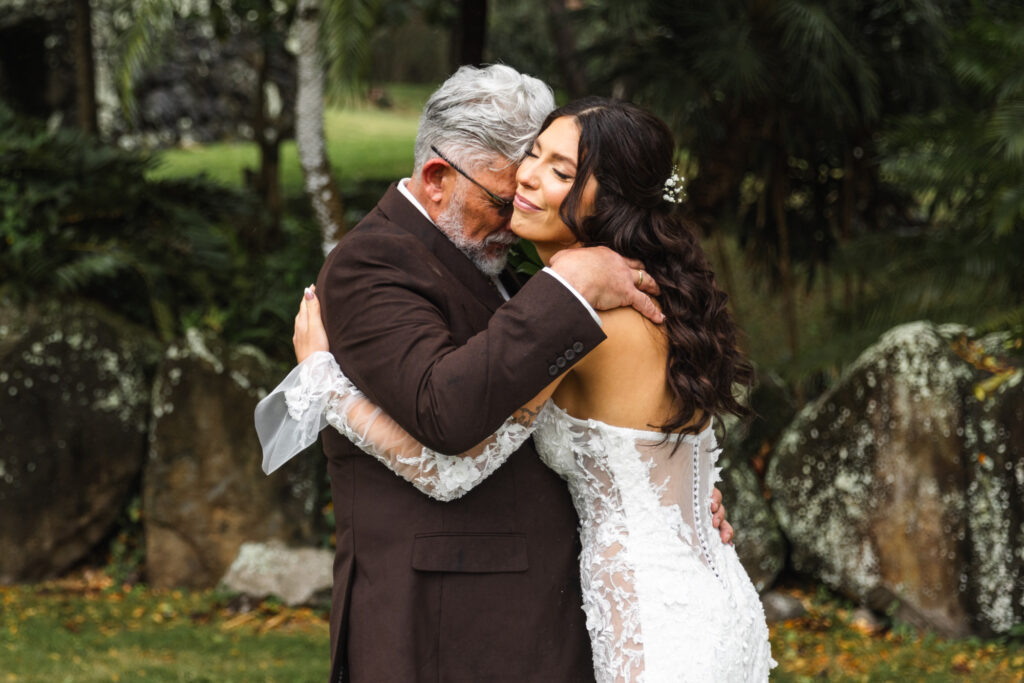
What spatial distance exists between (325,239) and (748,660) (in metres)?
4.70

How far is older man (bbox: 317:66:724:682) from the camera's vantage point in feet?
6.82

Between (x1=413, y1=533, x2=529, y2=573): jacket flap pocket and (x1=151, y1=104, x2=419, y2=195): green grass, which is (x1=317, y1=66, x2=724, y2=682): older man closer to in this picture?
(x1=413, y1=533, x2=529, y2=573): jacket flap pocket

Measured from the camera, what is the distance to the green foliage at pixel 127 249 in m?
6.64

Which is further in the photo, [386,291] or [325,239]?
[325,239]

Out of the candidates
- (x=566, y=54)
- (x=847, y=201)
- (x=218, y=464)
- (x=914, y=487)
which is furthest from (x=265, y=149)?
(x=914, y=487)

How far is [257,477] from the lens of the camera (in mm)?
6273

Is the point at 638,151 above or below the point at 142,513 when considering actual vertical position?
above

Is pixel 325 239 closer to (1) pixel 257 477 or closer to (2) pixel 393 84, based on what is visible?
(1) pixel 257 477

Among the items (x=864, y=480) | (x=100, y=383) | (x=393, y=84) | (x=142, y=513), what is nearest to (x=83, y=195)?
(x=100, y=383)

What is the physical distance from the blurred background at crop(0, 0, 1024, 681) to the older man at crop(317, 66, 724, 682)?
9.15 ft

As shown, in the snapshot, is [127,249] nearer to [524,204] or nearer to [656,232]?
[524,204]

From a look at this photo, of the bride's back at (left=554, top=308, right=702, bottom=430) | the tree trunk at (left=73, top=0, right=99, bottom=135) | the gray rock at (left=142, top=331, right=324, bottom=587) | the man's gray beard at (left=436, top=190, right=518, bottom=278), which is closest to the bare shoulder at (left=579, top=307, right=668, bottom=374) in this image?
the bride's back at (left=554, top=308, right=702, bottom=430)

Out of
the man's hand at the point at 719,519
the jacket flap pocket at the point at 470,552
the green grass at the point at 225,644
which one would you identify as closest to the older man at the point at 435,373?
the jacket flap pocket at the point at 470,552

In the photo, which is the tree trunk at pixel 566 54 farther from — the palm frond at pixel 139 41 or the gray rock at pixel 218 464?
the gray rock at pixel 218 464
